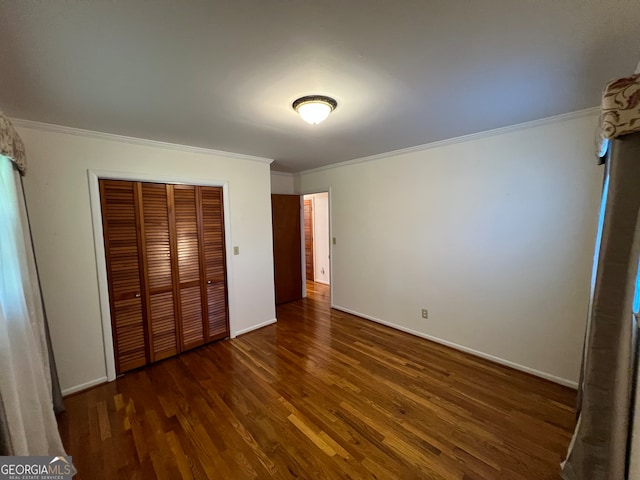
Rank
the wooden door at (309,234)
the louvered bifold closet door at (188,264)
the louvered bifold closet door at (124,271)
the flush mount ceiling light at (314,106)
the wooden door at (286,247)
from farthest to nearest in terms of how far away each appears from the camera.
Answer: the wooden door at (309,234) → the wooden door at (286,247) → the louvered bifold closet door at (188,264) → the louvered bifold closet door at (124,271) → the flush mount ceiling light at (314,106)

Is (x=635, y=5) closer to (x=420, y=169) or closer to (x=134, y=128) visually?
(x=420, y=169)

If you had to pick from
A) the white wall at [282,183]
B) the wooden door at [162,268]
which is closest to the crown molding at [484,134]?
the white wall at [282,183]

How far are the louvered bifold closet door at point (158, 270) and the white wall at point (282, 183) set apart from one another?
2051mm

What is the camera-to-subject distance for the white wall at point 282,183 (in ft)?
14.9

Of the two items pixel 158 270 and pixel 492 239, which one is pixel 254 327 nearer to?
pixel 158 270

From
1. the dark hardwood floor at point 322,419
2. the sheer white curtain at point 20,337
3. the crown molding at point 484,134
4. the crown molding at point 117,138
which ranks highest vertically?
the crown molding at point 484,134

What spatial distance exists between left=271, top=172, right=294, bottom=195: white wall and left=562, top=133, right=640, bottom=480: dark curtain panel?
4.05 m

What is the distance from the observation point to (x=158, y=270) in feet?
8.92

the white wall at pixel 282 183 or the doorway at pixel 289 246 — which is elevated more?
the white wall at pixel 282 183

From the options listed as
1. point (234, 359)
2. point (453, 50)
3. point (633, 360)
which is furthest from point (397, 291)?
point (453, 50)

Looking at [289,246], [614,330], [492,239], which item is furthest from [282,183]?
[614,330]

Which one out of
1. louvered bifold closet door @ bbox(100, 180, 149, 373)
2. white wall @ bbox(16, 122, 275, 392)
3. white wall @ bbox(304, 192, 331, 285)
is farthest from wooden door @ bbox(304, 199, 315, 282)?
louvered bifold closet door @ bbox(100, 180, 149, 373)

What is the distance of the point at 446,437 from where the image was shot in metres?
1.77

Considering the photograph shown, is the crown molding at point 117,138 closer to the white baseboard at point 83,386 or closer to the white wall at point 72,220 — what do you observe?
the white wall at point 72,220
